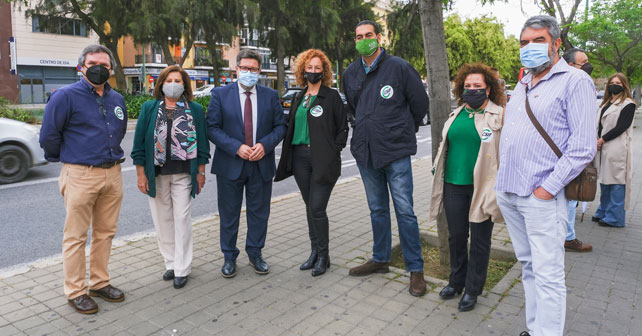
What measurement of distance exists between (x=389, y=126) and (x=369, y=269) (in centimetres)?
131

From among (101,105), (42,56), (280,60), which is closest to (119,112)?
(101,105)

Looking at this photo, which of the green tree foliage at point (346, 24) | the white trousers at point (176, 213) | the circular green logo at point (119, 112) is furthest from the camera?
the green tree foliage at point (346, 24)

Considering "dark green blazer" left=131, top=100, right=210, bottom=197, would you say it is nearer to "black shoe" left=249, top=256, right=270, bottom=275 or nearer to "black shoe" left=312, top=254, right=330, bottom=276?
"black shoe" left=249, top=256, right=270, bottom=275

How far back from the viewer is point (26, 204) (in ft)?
24.6

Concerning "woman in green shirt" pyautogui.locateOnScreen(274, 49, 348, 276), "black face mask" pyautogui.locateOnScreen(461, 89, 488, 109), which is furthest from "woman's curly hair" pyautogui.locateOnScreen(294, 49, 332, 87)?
"black face mask" pyautogui.locateOnScreen(461, 89, 488, 109)

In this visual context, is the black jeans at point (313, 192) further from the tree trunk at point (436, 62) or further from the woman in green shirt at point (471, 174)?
the tree trunk at point (436, 62)

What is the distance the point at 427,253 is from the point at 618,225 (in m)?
2.70

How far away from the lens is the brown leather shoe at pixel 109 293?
396 cm

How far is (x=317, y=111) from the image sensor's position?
4.39 m

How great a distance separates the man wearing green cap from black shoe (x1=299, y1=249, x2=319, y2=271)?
812 mm

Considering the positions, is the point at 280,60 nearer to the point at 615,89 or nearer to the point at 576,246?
the point at 615,89

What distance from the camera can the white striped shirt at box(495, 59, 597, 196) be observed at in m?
2.71

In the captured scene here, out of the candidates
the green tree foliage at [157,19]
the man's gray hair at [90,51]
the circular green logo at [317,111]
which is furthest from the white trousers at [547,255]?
the green tree foliage at [157,19]

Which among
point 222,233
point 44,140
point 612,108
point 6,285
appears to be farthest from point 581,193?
point 6,285
